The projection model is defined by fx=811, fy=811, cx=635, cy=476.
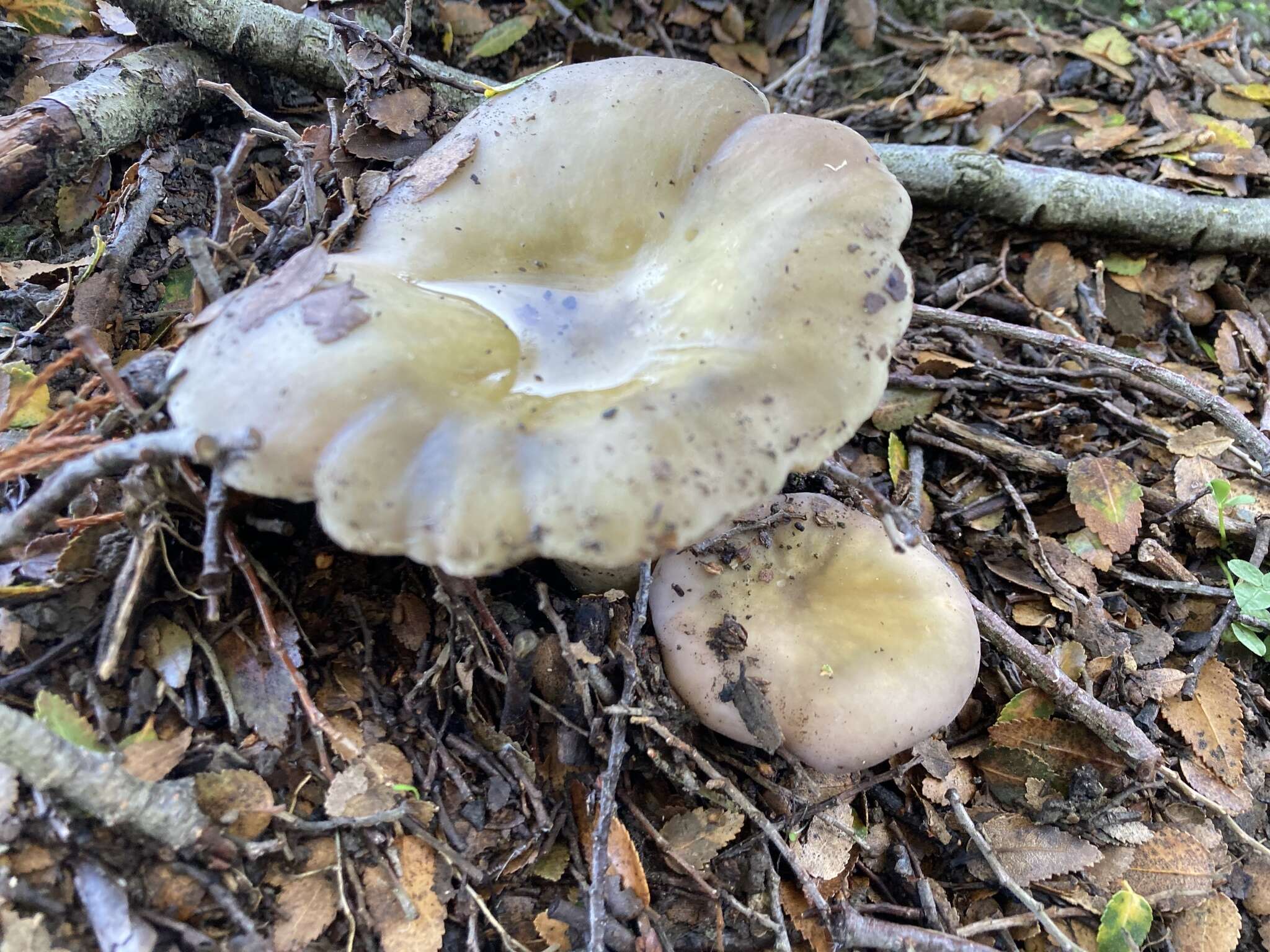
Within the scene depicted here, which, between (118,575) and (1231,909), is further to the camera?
(1231,909)

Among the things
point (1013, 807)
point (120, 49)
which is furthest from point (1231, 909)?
point (120, 49)

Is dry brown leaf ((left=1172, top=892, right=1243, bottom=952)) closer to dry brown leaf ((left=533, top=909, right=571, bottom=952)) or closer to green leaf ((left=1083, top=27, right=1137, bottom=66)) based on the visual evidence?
dry brown leaf ((left=533, top=909, right=571, bottom=952))

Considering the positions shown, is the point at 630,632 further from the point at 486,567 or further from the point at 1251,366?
the point at 1251,366

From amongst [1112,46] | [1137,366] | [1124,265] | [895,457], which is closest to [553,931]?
[895,457]

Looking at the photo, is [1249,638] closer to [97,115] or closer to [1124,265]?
[1124,265]

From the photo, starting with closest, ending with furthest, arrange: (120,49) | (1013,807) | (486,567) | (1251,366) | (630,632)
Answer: (486,567), (630,632), (1013,807), (120,49), (1251,366)

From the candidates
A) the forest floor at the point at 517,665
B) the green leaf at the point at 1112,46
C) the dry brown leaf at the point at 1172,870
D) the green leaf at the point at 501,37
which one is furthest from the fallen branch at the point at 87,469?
the green leaf at the point at 1112,46

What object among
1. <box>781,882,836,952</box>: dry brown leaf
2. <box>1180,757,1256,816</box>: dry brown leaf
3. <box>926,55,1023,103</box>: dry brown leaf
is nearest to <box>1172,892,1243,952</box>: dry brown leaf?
<box>1180,757,1256,816</box>: dry brown leaf
